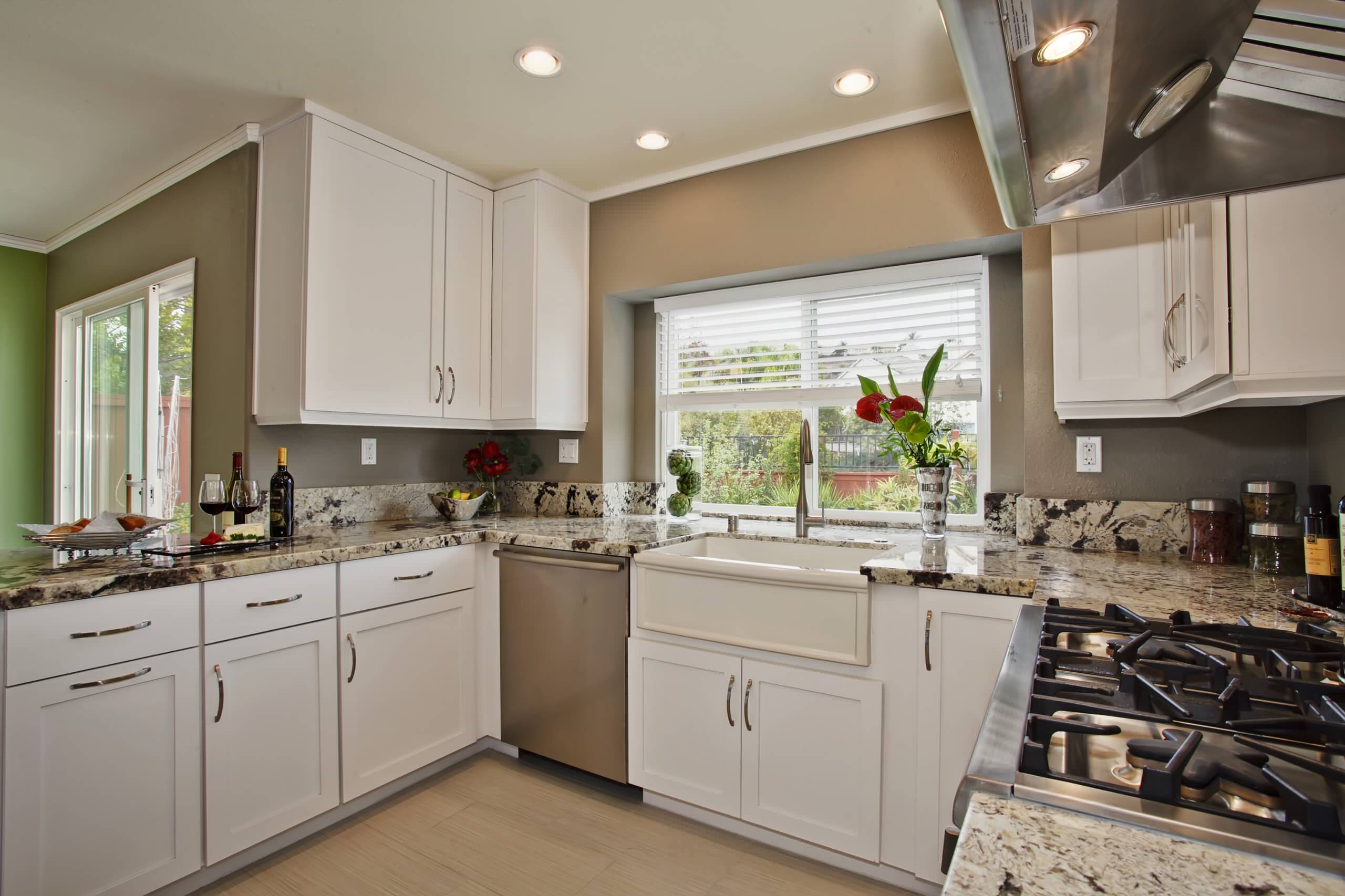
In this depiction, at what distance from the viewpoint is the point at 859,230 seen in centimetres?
249

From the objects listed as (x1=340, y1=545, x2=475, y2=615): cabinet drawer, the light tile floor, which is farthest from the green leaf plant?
(x1=340, y1=545, x2=475, y2=615): cabinet drawer

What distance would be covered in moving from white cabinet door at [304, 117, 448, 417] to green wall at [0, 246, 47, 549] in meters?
3.01

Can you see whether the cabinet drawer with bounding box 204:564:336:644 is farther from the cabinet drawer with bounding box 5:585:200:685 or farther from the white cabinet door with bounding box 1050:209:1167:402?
the white cabinet door with bounding box 1050:209:1167:402

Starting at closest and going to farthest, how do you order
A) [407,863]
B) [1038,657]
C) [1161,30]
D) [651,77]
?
[1161,30] → [1038,657] → [407,863] → [651,77]

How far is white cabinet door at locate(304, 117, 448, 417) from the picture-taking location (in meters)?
2.38

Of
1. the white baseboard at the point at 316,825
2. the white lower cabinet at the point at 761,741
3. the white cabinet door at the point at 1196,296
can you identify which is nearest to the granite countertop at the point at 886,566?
the white lower cabinet at the point at 761,741

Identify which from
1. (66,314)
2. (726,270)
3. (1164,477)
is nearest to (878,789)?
(1164,477)

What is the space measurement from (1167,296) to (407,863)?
268 centimetres

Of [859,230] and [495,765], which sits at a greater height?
[859,230]

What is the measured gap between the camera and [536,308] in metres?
2.94

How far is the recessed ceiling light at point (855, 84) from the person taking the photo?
2.12 meters

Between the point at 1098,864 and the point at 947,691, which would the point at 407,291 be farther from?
the point at 1098,864

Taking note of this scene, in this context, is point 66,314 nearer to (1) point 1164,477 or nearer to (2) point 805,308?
(2) point 805,308

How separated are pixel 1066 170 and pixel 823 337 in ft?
5.64
